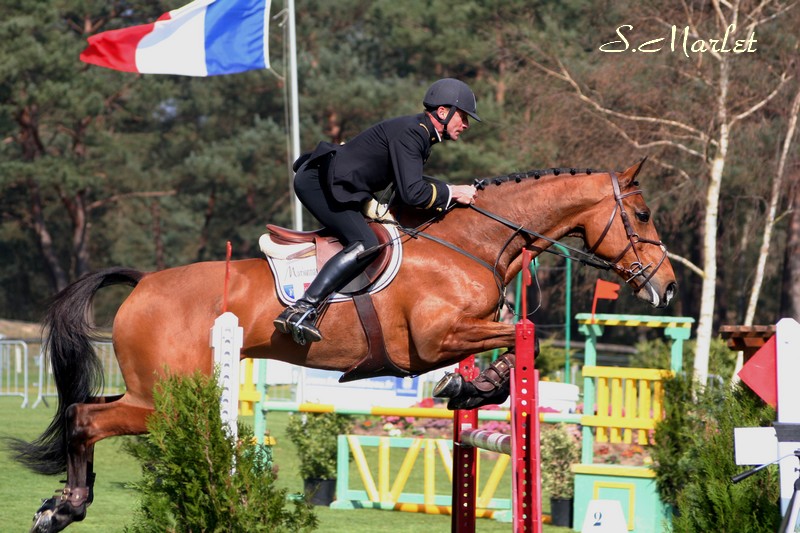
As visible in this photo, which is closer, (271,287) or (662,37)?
(271,287)

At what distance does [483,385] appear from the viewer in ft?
17.5

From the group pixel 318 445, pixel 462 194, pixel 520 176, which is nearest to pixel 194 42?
pixel 318 445

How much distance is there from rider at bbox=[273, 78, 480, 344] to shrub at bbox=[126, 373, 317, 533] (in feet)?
2.86

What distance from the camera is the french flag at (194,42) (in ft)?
42.6

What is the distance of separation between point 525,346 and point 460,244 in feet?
3.34

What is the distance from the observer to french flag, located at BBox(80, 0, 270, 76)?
12977 mm

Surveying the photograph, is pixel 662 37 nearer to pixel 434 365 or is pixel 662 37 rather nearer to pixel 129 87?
pixel 434 365

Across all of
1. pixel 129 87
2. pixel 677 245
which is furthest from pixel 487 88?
pixel 129 87

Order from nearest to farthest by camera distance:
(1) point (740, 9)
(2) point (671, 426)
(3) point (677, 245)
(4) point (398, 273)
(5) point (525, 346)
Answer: (5) point (525, 346), (4) point (398, 273), (2) point (671, 426), (1) point (740, 9), (3) point (677, 245)

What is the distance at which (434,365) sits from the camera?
5578 mm

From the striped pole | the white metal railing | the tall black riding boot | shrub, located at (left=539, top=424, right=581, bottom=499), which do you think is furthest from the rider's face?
the white metal railing

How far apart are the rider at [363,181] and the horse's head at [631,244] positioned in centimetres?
75

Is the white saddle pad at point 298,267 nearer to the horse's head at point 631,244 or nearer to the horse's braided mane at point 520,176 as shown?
the horse's braided mane at point 520,176

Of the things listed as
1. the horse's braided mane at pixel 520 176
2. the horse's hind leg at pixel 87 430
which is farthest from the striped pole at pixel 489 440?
the horse's hind leg at pixel 87 430
